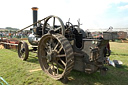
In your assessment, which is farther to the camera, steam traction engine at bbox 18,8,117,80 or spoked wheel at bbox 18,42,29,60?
spoked wheel at bbox 18,42,29,60

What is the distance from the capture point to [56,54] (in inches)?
135

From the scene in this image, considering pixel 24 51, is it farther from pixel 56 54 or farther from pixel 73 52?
pixel 73 52

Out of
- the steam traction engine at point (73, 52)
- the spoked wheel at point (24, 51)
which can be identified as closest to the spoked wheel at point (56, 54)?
the steam traction engine at point (73, 52)

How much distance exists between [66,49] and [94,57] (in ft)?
2.82

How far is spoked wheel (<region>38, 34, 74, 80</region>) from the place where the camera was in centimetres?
293

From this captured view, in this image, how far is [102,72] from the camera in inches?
130

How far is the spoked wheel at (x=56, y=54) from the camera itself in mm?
2932

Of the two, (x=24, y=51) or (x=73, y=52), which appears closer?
(x=73, y=52)

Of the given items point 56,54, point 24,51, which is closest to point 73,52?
point 56,54

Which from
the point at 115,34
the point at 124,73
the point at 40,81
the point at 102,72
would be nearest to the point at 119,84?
the point at 102,72

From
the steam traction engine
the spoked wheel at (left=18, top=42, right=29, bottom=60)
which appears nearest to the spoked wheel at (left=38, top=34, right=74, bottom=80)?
the steam traction engine

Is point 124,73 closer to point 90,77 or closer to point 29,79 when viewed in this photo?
point 90,77

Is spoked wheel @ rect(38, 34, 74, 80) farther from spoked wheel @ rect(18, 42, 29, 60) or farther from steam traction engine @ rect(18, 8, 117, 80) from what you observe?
spoked wheel @ rect(18, 42, 29, 60)

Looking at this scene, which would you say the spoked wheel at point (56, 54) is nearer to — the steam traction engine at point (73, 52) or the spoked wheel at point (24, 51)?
the steam traction engine at point (73, 52)
